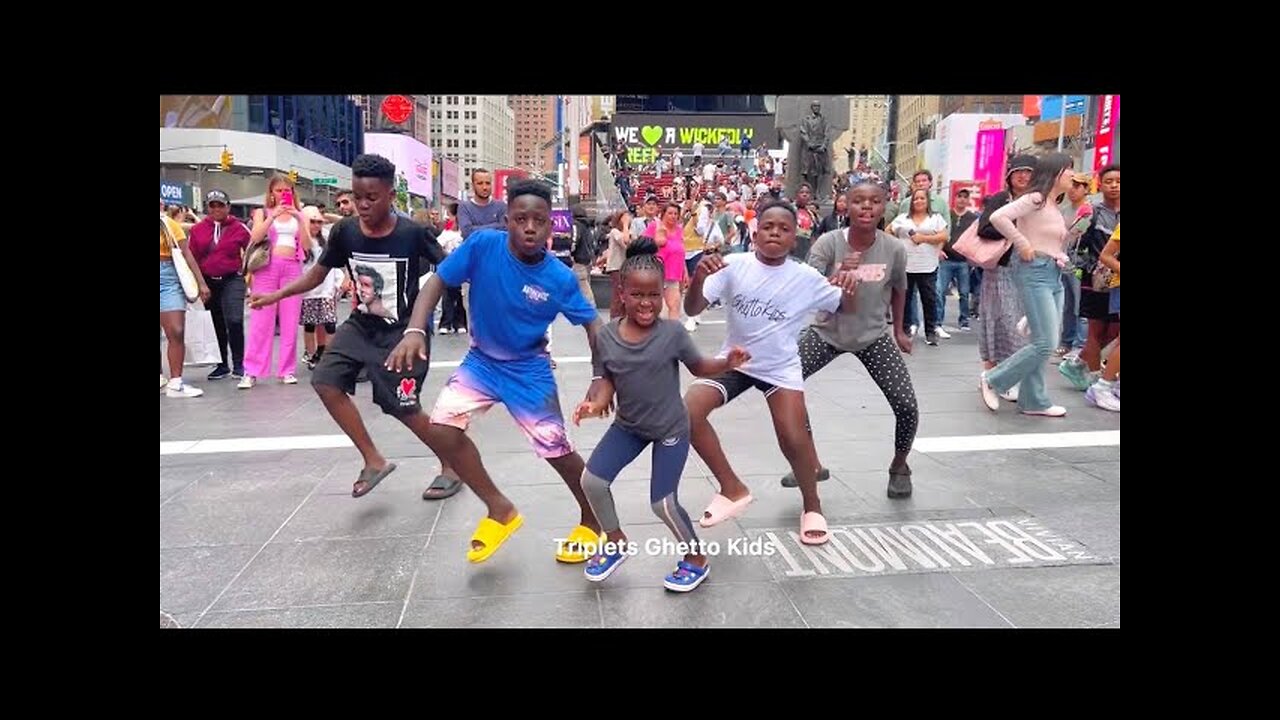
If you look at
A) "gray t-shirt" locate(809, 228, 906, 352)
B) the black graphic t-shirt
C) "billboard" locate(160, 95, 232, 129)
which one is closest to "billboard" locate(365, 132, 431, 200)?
"billboard" locate(160, 95, 232, 129)

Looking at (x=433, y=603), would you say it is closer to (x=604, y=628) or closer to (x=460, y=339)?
(x=604, y=628)

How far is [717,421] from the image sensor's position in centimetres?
636

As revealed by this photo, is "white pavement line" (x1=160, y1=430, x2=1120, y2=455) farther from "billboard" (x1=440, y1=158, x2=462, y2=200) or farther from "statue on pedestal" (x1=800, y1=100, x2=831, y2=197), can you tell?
"billboard" (x1=440, y1=158, x2=462, y2=200)

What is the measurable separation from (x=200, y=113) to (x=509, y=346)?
179 feet

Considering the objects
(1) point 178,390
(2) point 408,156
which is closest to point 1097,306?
(1) point 178,390

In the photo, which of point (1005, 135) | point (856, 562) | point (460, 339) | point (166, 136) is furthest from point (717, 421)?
point (166, 136)

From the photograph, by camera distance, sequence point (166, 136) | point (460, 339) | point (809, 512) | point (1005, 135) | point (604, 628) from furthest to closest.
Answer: point (166, 136), point (1005, 135), point (460, 339), point (809, 512), point (604, 628)

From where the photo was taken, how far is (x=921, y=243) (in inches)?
368

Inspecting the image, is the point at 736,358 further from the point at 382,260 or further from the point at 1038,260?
the point at 1038,260

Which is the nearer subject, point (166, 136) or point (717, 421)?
point (717, 421)

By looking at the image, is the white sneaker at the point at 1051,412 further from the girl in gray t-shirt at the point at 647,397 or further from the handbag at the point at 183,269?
the handbag at the point at 183,269

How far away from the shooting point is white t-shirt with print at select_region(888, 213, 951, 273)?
9.36 metres

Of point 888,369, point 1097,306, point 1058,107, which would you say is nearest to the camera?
point 888,369
